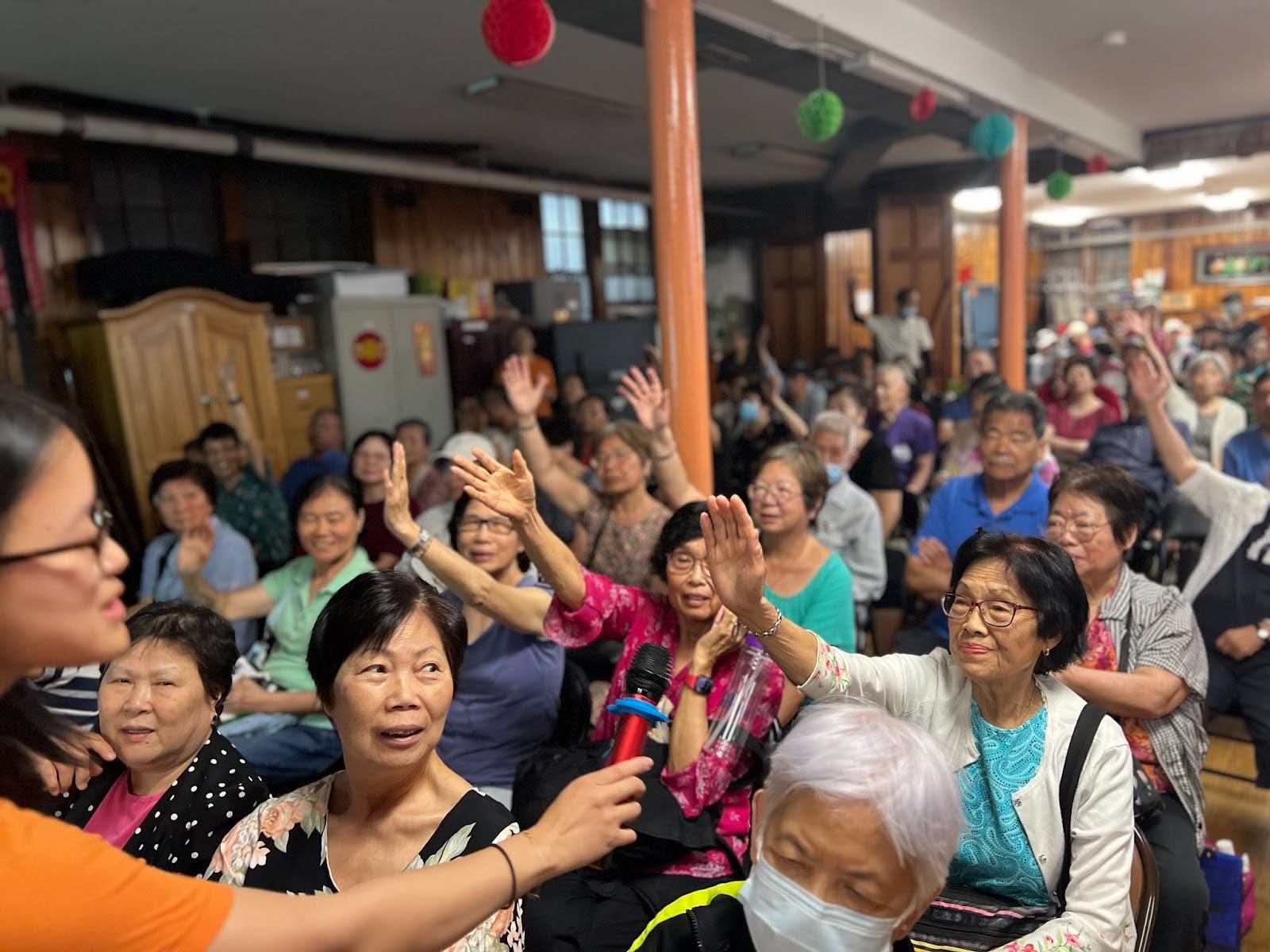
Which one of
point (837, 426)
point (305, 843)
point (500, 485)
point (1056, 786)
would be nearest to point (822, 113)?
point (837, 426)

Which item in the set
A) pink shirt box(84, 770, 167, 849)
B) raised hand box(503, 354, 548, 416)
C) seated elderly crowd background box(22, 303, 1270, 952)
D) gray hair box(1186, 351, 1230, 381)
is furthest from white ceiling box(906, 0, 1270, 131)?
pink shirt box(84, 770, 167, 849)

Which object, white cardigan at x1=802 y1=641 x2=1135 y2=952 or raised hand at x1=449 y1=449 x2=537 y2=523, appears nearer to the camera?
white cardigan at x1=802 y1=641 x2=1135 y2=952

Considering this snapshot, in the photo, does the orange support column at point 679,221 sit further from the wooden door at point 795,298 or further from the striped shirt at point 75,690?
the wooden door at point 795,298

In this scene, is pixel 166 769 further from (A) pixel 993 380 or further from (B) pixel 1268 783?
(A) pixel 993 380

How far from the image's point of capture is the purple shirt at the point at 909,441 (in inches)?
184

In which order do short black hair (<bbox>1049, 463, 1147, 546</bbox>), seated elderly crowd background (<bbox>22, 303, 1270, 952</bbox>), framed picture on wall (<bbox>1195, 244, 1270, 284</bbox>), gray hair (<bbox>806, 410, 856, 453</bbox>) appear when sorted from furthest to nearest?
framed picture on wall (<bbox>1195, 244, 1270, 284</bbox>)
gray hair (<bbox>806, 410, 856, 453</bbox>)
short black hair (<bbox>1049, 463, 1147, 546</bbox>)
seated elderly crowd background (<bbox>22, 303, 1270, 952</bbox>)

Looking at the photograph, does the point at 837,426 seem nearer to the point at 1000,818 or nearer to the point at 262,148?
the point at 1000,818

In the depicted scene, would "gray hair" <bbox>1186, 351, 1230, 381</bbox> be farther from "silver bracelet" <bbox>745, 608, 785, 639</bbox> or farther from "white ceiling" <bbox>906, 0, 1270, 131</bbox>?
"silver bracelet" <bbox>745, 608, 785, 639</bbox>

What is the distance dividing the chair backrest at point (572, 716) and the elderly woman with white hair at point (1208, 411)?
3725 millimetres

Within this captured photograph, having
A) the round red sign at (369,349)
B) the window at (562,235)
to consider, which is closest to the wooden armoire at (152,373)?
the round red sign at (369,349)

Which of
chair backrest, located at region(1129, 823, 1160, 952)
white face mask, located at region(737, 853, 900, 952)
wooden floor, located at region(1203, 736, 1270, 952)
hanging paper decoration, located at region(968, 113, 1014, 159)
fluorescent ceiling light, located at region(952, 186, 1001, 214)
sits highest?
fluorescent ceiling light, located at region(952, 186, 1001, 214)

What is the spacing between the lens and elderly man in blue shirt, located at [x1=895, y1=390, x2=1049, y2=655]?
9.46 ft

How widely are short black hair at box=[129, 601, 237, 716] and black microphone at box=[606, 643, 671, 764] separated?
2.89 feet

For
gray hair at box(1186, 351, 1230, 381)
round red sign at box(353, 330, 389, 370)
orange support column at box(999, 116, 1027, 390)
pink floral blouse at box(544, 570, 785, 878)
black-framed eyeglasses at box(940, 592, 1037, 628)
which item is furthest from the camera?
orange support column at box(999, 116, 1027, 390)
